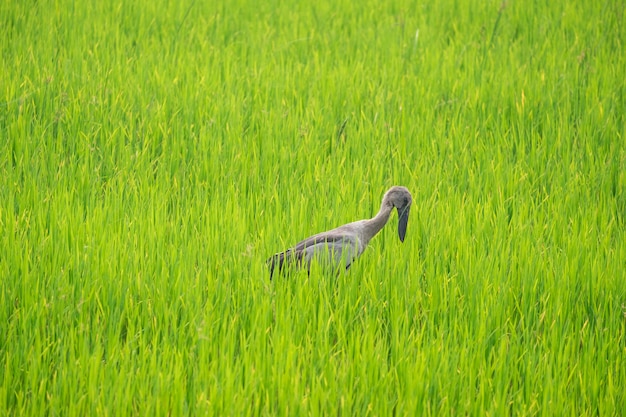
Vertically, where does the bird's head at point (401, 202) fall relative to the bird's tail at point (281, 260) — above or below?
above

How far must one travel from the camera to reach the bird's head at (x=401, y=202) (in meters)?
3.71

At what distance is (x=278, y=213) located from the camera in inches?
154

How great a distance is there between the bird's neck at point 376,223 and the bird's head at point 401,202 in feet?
0.13

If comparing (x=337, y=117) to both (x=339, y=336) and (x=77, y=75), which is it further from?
(x=339, y=336)

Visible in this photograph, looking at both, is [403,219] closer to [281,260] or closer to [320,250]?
[320,250]

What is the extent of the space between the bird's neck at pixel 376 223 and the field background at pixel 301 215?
0.43ft

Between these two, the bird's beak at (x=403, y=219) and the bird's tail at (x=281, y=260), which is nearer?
the bird's tail at (x=281, y=260)

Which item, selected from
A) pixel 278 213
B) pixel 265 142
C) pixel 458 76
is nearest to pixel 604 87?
pixel 458 76

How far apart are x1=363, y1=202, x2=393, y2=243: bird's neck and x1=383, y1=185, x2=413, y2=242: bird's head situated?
4 centimetres

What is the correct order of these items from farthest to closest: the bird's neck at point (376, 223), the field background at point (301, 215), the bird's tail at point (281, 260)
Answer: the bird's neck at point (376, 223), the bird's tail at point (281, 260), the field background at point (301, 215)

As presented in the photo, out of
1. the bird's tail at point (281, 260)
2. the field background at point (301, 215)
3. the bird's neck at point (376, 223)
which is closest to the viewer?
the field background at point (301, 215)

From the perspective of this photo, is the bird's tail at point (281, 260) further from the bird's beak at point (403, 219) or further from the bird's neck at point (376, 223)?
the bird's beak at point (403, 219)

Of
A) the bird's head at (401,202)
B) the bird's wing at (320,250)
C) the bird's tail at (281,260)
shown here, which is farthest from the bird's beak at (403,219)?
the bird's tail at (281,260)

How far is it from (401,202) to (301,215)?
0.53m
